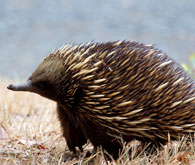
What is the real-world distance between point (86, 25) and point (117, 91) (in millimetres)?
11637

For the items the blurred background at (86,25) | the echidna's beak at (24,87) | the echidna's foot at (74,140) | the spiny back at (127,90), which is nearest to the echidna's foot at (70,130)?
the echidna's foot at (74,140)

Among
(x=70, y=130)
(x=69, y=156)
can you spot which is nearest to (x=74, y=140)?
(x=70, y=130)

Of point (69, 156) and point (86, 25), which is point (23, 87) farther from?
point (86, 25)

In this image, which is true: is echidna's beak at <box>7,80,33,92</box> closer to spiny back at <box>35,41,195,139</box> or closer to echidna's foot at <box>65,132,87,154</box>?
spiny back at <box>35,41,195,139</box>

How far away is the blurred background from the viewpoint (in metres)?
13.2

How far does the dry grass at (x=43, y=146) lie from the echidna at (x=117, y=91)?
0.21 meters

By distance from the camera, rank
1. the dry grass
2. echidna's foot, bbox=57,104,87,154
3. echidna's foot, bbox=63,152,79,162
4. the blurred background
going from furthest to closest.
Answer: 1. the blurred background
2. echidna's foot, bbox=63,152,79,162
3. echidna's foot, bbox=57,104,87,154
4. the dry grass

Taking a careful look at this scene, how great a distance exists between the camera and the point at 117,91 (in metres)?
3.88

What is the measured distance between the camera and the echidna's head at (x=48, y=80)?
395 centimetres

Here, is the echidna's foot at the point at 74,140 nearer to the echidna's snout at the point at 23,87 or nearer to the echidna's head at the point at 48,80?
the echidna's head at the point at 48,80

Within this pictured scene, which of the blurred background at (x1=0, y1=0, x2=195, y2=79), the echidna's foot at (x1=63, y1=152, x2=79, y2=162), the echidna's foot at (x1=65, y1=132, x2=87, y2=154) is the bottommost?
the echidna's foot at (x1=63, y1=152, x2=79, y2=162)

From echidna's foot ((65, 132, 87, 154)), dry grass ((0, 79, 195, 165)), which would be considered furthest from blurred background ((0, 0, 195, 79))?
echidna's foot ((65, 132, 87, 154))

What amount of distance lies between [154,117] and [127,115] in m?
0.30

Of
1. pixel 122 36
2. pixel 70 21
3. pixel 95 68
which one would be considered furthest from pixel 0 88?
pixel 70 21
